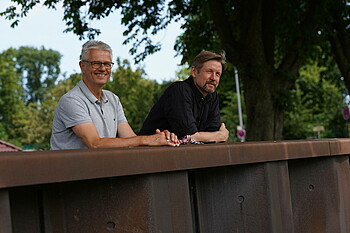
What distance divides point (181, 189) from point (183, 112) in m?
1.84

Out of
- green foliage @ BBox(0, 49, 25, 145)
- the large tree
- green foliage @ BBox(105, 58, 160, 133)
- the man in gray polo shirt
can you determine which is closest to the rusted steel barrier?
the man in gray polo shirt

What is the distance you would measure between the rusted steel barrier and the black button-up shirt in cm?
127

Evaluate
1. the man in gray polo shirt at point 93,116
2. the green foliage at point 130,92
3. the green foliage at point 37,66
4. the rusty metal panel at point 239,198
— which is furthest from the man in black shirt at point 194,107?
the green foliage at point 37,66

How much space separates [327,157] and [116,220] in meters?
1.12

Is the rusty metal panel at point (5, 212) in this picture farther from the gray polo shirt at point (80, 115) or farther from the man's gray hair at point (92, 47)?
the man's gray hair at point (92, 47)

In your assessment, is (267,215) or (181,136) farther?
(181,136)

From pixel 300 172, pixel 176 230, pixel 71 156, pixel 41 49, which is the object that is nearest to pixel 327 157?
pixel 300 172

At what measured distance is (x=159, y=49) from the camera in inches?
529

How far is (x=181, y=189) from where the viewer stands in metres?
1.69

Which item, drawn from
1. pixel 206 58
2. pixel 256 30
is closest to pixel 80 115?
pixel 206 58

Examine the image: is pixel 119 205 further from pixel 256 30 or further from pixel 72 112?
pixel 256 30

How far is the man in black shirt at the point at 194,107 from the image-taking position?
11.5 ft

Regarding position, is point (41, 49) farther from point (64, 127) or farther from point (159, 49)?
point (64, 127)

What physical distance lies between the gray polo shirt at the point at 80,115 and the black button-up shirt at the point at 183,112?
33cm
